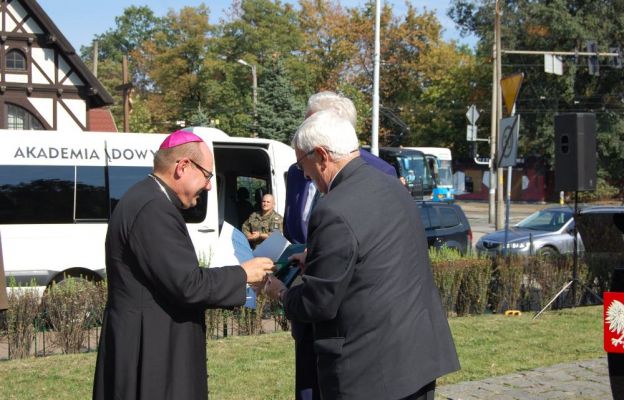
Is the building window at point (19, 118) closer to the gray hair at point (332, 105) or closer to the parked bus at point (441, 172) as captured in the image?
the parked bus at point (441, 172)

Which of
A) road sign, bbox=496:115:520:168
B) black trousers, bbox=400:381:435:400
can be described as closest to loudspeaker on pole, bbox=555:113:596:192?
road sign, bbox=496:115:520:168

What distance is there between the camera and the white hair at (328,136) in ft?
10.6

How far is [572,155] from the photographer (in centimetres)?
1196

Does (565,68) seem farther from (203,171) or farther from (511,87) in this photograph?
(203,171)

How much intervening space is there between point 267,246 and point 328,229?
1301 mm

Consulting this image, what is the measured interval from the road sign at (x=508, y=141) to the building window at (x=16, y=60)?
21.9 meters

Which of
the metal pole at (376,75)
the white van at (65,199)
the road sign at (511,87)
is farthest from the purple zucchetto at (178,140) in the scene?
the metal pole at (376,75)

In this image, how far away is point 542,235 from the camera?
19.6 meters

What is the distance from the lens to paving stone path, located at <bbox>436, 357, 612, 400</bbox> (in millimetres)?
6207

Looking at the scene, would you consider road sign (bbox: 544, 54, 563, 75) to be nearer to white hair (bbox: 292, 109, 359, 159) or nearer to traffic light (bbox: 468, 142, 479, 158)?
traffic light (bbox: 468, 142, 479, 158)

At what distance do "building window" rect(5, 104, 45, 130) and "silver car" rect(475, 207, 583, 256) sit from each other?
19154 mm

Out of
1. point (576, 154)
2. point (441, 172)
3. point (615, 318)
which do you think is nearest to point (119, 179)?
point (576, 154)

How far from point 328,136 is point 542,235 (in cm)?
1730

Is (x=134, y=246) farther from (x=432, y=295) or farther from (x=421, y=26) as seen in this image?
(x=421, y=26)
